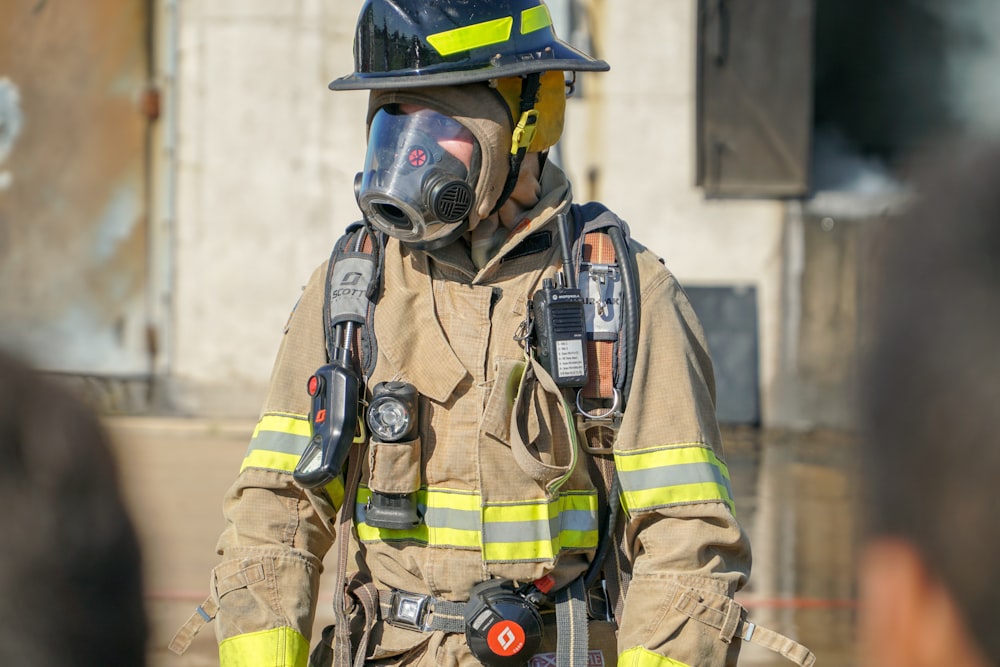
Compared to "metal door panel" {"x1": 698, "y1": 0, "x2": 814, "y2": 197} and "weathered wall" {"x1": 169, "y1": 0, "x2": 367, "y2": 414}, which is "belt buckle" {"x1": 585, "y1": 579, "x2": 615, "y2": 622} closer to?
"weathered wall" {"x1": 169, "y1": 0, "x2": 367, "y2": 414}

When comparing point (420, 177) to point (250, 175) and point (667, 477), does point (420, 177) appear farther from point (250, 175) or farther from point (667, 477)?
point (250, 175)

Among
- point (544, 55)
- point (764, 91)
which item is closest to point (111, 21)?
point (764, 91)

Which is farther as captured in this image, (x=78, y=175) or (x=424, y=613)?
(x=78, y=175)

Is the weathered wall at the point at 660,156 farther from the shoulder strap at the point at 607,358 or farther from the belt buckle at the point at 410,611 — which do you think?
the belt buckle at the point at 410,611

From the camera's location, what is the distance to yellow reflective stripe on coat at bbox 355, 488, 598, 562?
2178 millimetres

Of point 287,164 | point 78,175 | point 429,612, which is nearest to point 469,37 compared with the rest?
point 429,612

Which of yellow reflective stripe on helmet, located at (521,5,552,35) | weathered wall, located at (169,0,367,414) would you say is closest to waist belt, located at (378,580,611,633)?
yellow reflective stripe on helmet, located at (521,5,552,35)

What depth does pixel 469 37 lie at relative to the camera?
7.49ft

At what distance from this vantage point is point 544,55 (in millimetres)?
2359

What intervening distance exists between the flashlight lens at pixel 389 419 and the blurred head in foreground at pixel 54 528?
1027mm

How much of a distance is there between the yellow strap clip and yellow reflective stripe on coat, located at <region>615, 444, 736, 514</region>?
591mm

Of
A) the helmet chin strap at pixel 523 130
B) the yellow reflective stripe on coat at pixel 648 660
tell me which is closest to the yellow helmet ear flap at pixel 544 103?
the helmet chin strap at pixel 523 130

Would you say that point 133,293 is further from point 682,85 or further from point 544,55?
point 544,55

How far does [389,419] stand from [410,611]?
1.11ft
